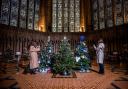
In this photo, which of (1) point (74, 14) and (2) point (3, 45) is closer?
(2) point (3, 45)

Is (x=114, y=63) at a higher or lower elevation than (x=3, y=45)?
lower

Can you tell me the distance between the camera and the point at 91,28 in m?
15.9

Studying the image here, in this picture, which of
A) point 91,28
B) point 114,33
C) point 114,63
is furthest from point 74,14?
point 114,63

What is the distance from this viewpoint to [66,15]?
56.1ft

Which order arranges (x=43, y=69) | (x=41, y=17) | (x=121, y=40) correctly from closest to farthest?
1. (x=43, y=69)
2. (x=121, y=40)
3. (x=41, y=17)

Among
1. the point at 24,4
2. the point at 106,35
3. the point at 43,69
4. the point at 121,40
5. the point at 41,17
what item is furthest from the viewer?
the point at 41,17

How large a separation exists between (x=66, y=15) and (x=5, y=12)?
6.30 m

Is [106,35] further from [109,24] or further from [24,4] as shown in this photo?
[24,4]

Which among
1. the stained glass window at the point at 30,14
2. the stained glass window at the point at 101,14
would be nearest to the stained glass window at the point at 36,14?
the stained glass window at the point at 30,14

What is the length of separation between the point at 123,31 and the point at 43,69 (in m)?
7.10

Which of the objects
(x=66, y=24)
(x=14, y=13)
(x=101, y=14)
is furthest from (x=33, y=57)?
(x=66, y=24)

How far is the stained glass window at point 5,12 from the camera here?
1312cm

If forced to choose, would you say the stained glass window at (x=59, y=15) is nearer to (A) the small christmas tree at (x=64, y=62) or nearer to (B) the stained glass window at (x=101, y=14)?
(B) the stained glass window at (x=101, y=14)

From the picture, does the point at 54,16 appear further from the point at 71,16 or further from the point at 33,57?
the point at 33,57
